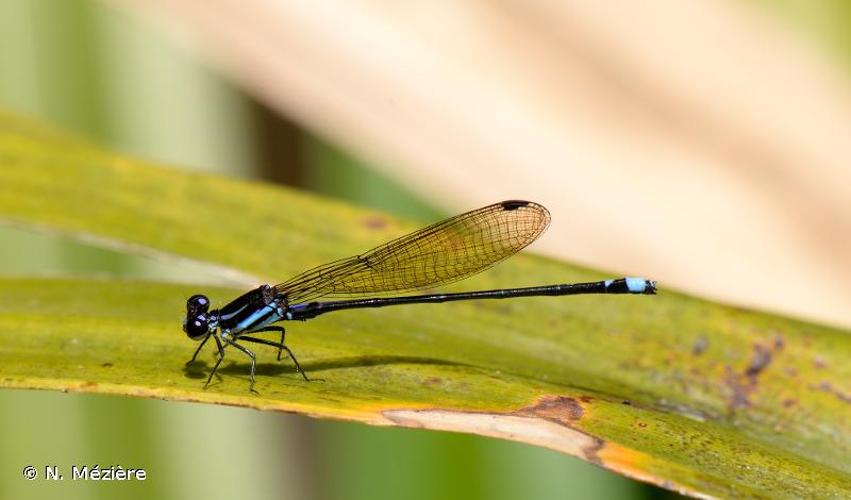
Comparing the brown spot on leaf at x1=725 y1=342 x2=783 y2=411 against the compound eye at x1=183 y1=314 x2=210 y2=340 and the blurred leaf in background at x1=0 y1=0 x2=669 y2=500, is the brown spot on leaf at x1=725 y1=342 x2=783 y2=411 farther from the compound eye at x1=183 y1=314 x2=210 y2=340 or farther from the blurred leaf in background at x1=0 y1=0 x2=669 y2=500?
the compound eye at x1=183 y1=314 x2=210 y2=340

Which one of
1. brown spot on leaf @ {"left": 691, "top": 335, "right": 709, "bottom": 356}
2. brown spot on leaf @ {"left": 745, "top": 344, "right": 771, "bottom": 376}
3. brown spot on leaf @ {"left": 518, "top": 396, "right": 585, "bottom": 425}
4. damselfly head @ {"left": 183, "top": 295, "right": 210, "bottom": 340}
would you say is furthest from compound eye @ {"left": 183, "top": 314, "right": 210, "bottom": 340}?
brown spot on leaf @ {"left": 745, "top": 344, "right": 771, "bottom": 376}

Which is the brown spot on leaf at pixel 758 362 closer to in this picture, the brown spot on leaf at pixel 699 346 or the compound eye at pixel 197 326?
the brown spot on leaf at pixel 699 346

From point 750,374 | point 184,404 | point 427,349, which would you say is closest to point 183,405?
point 184,404

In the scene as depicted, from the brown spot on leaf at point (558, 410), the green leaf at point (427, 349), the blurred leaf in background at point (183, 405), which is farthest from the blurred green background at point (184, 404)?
the brown spot on leaf at point (558, 410)

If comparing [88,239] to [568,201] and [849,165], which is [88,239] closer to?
[568,201]

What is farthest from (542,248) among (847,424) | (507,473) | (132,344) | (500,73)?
(132,344)

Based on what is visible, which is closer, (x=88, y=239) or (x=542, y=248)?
(x=88, y=239)
